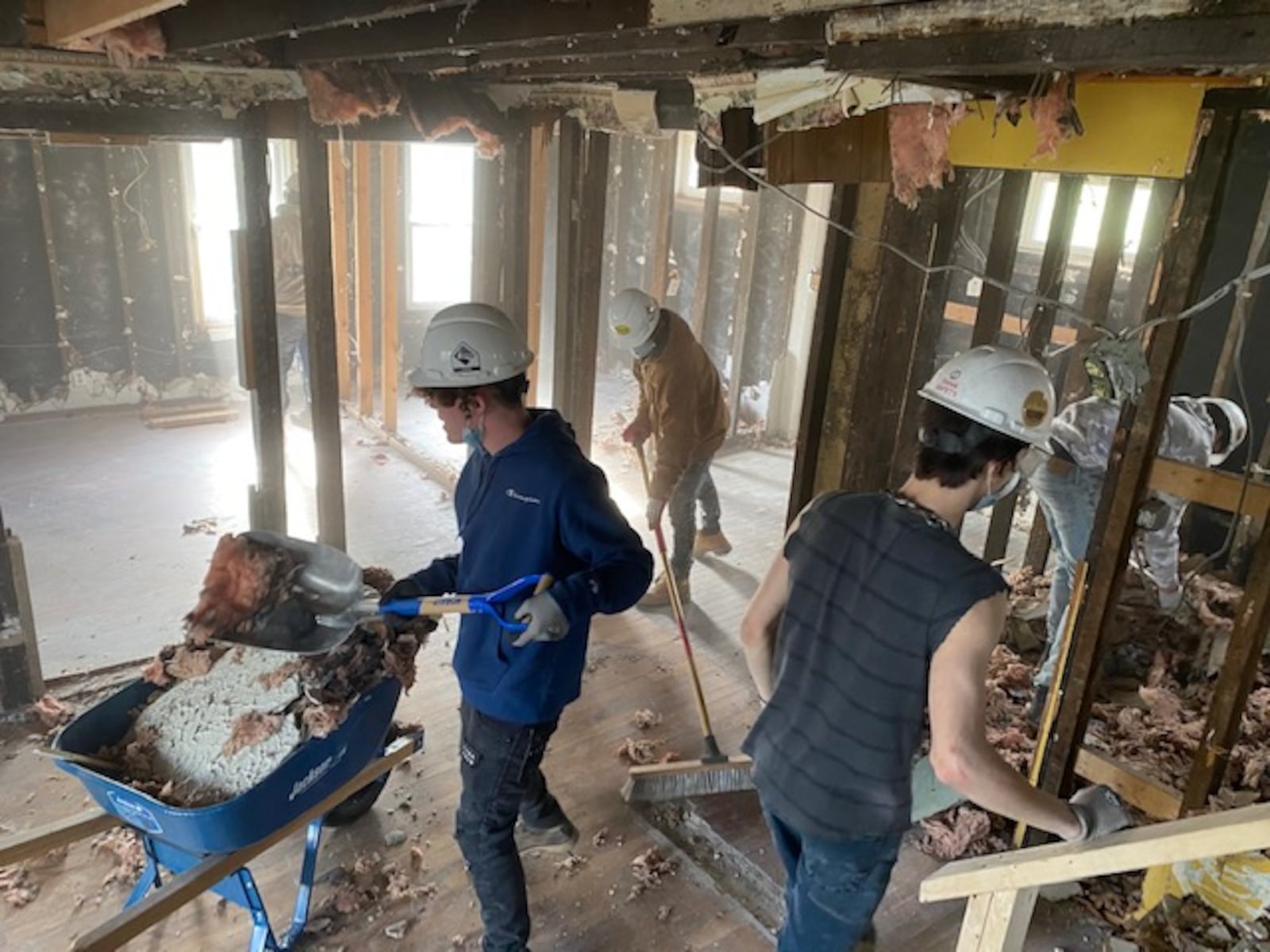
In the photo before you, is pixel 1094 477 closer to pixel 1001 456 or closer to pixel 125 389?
pixel 1001 456

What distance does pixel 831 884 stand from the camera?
174 cm

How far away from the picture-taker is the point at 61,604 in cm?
400

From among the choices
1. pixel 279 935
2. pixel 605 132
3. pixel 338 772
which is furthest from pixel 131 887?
pixel 605 132

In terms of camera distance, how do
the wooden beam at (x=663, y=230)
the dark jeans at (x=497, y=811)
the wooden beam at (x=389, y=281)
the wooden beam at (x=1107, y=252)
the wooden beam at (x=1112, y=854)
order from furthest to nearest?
the wooden beam at (x=663, y=230)
the wooden beam at (x=389, y=281)
the wooden beam at (x=1107, y=252)
the dark jeans at (x=497, y=811)
the wooden beam at (x=1112, y=854)

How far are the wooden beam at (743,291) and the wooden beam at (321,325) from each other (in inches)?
140

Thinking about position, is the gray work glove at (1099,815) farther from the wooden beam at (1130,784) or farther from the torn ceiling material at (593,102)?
the torn ceiling material at (593,102)

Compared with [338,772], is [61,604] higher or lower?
lower

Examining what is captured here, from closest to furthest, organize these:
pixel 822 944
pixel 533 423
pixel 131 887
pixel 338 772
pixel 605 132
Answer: pixel 822 944 → pixel 533 423 → pixel 338 772 → pixel 131 887 → pixel 605 132

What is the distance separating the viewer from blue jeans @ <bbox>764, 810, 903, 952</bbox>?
170 cm

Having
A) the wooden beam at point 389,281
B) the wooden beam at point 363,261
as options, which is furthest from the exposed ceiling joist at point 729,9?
the wooden beam at point 363,261

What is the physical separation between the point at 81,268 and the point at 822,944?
6810 mm

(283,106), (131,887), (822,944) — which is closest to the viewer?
(822,944)

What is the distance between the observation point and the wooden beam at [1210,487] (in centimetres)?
232

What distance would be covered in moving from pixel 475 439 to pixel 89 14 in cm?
117
